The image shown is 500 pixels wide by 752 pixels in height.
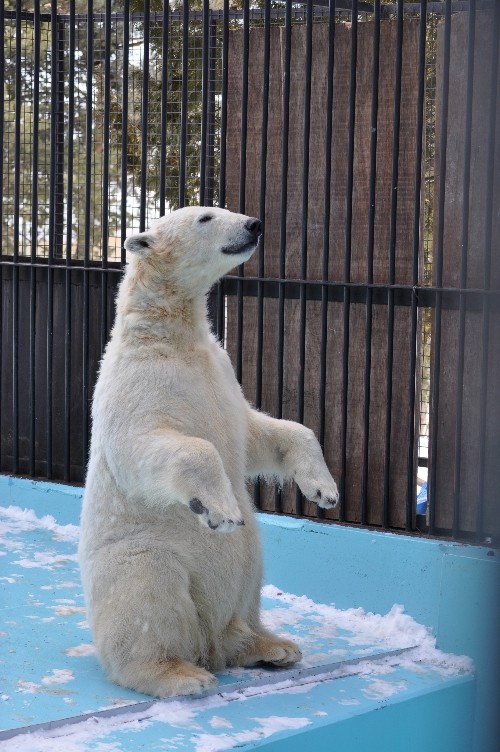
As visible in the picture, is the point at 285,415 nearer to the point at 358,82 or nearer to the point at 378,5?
the point at 358,82

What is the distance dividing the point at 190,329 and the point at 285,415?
1761 mm

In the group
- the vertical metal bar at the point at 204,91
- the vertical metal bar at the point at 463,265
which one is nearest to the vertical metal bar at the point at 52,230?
the vertical metal bar at the point at 204,91

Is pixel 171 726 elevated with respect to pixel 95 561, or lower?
lower

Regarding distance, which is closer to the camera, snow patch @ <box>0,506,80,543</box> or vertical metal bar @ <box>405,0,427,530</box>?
vertical metal bar @ <box>405,0,427,530</box>

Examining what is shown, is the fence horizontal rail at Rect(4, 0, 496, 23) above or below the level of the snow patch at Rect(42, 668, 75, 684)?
above

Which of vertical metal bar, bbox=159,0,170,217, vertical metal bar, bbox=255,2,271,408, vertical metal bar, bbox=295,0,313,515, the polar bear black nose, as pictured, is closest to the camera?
the polar bear black nose

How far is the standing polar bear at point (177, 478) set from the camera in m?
4.22

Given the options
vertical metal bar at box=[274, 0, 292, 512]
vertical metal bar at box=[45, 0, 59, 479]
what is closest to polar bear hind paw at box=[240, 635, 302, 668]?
vertical metal bar at box=[274, 0, 292, 512]

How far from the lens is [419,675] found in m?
4.77

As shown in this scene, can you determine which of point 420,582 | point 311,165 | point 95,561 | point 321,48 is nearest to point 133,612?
point 95,561

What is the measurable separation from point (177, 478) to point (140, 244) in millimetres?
1103

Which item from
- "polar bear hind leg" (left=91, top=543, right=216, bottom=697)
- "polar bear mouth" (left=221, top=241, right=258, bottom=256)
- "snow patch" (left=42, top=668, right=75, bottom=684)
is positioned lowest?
"snow patch" (left=42, top=668, right=75, bottom=684)

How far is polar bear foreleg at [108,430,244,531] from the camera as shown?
13.1 ft

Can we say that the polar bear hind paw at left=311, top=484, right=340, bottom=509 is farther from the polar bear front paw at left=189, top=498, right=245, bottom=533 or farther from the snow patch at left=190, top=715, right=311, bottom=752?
the snow patch at left=190, top=715, right=311, bottom=752
